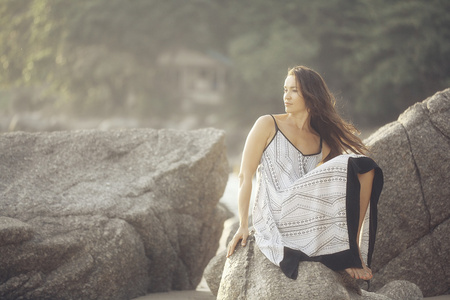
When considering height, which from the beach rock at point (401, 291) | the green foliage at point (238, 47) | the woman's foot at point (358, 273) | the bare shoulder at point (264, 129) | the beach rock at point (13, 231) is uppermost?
the green foliage at point (238, 47)

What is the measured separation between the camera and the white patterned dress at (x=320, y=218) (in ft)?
11.4

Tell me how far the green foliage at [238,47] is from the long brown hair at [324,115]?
62.6 feet

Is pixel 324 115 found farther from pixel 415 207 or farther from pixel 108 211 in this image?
pixel 108 211

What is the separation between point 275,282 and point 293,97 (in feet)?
4.45

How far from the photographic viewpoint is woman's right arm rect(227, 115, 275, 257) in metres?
3.67

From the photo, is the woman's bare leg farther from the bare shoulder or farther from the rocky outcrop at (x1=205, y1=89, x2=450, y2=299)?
the rocky outcrop at (x1=205, y1=89, x2=450, y2=299)

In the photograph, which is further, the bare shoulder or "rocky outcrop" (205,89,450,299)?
"rocky outcrop" (205,89,450,299)

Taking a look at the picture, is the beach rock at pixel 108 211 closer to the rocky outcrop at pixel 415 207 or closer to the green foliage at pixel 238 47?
the rocky outcrop at pixel 415 207

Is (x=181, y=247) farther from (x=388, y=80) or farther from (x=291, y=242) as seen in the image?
(x=388, y=80)

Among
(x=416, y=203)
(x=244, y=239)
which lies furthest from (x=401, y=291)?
(x=244, y=239)

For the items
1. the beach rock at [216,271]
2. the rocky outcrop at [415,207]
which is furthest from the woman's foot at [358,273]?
the beach rock at [216,271]

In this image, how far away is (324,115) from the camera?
4.04m

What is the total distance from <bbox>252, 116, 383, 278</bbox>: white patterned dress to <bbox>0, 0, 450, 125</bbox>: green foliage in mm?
Result: 19722

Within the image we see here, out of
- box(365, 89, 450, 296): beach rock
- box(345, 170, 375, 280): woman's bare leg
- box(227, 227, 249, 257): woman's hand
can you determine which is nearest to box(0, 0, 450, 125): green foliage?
box(365, 89, 450, 296): beach rock
